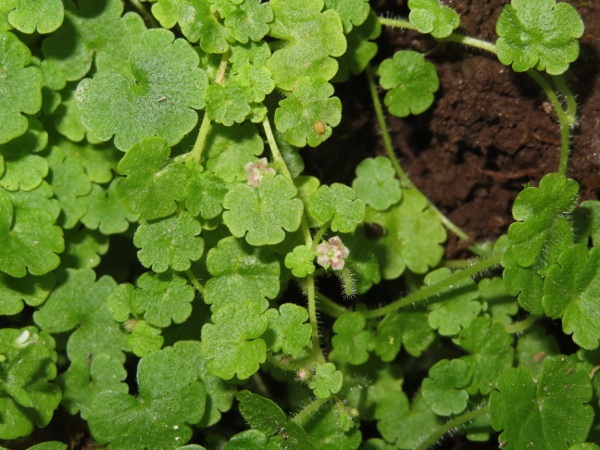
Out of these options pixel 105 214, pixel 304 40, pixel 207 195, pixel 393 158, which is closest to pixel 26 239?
pixel 105 214

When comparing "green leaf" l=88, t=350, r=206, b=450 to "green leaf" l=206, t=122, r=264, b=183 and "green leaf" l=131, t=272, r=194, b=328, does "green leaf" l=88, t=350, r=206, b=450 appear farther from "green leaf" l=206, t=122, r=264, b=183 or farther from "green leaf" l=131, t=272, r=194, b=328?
"green leaf" l=206, t=122, r=264, b=183

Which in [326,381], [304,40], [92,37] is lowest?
[326,381]

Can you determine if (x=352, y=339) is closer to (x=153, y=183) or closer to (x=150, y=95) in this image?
(x=153, y=183)

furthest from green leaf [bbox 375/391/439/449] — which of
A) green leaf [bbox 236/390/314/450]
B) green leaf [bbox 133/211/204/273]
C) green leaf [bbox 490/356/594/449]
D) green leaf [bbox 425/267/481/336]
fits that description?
green leaf [bbox 133/211/204/273]

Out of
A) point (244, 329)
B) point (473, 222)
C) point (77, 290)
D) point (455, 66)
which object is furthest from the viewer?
point (473, 222)

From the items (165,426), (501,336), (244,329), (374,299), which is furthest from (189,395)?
(501,336)

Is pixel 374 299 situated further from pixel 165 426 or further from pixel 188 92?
pixel 188 92
